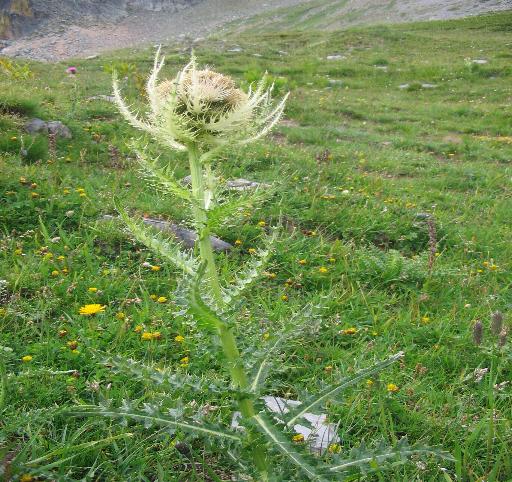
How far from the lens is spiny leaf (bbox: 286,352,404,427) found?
190 centimetres

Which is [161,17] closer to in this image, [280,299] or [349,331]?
[280,299]

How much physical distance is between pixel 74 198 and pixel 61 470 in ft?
10.4

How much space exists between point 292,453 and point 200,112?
51.1 inches

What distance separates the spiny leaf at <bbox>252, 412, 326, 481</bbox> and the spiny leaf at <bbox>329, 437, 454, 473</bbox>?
0.19 metres

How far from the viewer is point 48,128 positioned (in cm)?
685

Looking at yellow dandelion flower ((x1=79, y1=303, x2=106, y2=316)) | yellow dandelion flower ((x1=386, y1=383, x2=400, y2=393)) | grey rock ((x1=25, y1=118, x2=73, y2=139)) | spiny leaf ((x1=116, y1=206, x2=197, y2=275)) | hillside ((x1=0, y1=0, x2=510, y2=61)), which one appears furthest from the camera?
hillside ((x1=0, y1=0, x2=510, y2=61))

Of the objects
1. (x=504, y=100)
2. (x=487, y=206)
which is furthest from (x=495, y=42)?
(x=487, y=206)

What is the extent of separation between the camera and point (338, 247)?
4531 millimetres

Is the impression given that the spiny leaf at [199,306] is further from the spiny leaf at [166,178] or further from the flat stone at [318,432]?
the flat stone at [318,432]

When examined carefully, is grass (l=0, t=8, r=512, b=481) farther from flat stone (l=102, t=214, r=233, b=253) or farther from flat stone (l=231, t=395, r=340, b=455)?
flat stone (l=102, t=214, r=233, b=253)

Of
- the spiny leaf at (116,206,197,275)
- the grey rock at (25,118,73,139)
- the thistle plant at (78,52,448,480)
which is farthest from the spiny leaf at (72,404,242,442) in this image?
the grey rock at (25,118,73,139)

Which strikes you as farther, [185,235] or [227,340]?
[185,235]

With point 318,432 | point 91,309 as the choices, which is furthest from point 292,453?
point 91,309

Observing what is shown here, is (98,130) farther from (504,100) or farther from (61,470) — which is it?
(504,100)
